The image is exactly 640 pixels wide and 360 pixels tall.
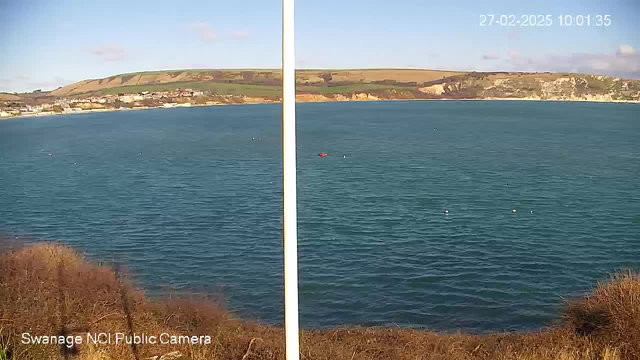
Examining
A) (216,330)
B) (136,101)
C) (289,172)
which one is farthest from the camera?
(136,101)

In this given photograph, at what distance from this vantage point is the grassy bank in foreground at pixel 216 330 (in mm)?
10609

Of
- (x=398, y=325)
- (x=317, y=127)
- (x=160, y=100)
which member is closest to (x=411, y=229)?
(x=398, y=325)

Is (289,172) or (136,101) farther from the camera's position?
(136,101)

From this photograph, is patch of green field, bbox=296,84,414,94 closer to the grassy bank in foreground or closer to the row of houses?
the row of houses

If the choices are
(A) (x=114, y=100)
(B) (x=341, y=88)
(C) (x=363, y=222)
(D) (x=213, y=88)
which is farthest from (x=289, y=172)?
(B) (x=341, y=88)

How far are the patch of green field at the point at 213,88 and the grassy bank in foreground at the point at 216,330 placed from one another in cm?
11512

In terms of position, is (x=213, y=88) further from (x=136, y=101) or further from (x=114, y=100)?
(x=114, y=100)

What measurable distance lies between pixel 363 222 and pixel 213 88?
113 metres

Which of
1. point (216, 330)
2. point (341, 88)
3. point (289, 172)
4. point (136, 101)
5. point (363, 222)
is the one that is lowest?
point (363, 222)

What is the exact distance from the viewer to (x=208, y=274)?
22.8 m

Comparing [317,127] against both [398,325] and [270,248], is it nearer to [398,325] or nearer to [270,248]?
[270,248]

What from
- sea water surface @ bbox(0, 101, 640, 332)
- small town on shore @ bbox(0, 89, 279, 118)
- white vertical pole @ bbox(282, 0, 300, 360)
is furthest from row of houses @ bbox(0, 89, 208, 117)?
white vertical pole @ bbox(282, 0, 300, 360)

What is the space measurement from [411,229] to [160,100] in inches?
4792

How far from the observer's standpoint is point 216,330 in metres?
13.8
